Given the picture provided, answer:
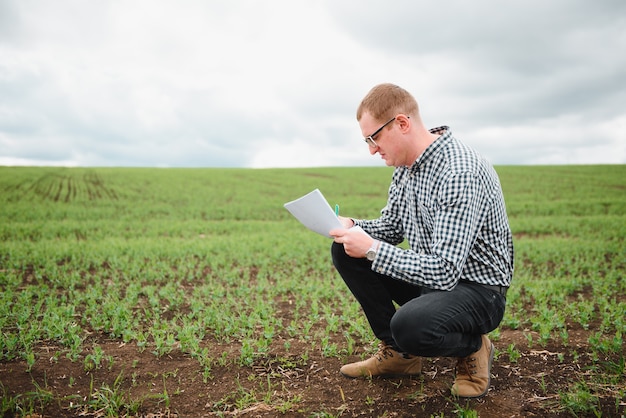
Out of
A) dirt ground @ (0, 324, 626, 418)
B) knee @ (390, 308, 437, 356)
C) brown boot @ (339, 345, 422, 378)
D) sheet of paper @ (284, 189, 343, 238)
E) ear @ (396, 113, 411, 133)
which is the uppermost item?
ear @ (396, 113, 411, 133)

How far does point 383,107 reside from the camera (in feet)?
9.43

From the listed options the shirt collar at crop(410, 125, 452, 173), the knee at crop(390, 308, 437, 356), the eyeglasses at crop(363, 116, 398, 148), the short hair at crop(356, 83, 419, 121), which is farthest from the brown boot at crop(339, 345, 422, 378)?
the short hair at crop(356, 83, 419, 121)

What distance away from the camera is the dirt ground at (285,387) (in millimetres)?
2977

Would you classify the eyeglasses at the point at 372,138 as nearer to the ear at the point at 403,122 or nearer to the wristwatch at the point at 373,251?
the ear at the point at 403,122

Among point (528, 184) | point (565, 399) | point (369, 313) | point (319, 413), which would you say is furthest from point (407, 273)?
point (528, 184)

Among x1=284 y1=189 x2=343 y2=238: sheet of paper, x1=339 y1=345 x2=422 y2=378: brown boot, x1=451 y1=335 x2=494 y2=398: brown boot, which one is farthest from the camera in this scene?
x1=339 y1=345 x2=422 y2=378: brown boot

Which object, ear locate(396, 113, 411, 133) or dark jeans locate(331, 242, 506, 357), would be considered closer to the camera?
dark jeans locate(331, 242, 506, 357)

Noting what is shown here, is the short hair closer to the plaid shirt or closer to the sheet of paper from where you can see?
the plaid shirt

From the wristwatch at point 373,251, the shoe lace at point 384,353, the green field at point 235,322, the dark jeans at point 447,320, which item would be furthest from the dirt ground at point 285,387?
the wristwatch at point 373,251

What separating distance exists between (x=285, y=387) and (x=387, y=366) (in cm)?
78

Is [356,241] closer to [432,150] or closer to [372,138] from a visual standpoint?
[372,138]

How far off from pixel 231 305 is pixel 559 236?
1113 cm

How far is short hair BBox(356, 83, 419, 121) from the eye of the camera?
113 inches

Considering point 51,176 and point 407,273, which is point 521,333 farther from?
point 51,176
